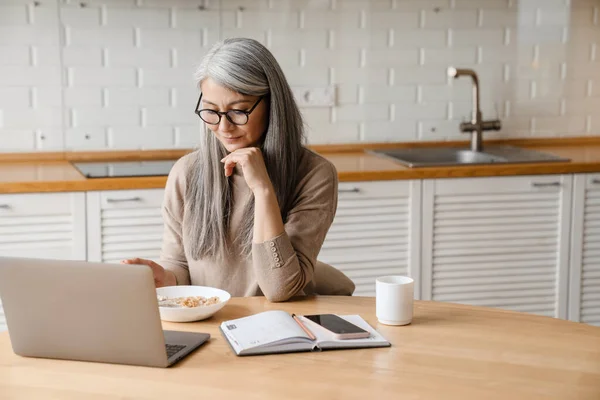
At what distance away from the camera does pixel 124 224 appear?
11.6 feet

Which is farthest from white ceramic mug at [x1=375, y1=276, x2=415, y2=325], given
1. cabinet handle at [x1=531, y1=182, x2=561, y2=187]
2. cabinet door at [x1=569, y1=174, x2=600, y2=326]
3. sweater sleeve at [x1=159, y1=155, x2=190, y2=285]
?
cabinet door at [x1=569, y1=174, x2=600, y2=326]

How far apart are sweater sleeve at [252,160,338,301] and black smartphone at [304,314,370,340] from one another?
0.69ft

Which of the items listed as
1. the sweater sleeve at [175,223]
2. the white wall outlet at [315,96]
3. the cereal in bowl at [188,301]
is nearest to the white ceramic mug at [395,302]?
the cereal in bowl at [188,301]

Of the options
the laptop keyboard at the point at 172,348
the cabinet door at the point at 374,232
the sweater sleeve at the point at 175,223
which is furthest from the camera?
the cabinet door at the point at 374,232

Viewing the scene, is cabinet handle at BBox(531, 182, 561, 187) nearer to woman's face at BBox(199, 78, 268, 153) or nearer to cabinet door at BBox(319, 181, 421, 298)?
cabinet door at BBox(319, 181, 421, 298)

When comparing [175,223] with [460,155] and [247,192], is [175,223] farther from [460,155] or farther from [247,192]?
[460,155]

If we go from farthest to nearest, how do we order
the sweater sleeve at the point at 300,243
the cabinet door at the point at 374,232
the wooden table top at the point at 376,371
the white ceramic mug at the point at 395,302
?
the cabinet door at the point at 374,232
the sweater sleeve at the point at 300,243
the white ceramic mug at the point at 395,302
the wooden table top at the point at 376,371

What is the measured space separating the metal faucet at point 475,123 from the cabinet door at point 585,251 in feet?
1.78

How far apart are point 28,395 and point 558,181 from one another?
283cm

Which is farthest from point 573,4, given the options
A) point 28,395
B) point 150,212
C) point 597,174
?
point 28,395

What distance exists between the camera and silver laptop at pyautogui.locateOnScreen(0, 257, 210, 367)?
1650mm

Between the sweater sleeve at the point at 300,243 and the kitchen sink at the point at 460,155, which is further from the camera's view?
the kitchen sink at the point at 460,155

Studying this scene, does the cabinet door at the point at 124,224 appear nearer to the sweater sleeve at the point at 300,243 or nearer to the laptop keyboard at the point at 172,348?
the sweater sleeve at the point at 300,243

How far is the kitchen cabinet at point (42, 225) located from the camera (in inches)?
134
